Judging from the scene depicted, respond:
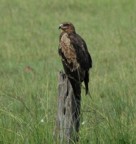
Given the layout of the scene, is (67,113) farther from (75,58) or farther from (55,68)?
(55,68)

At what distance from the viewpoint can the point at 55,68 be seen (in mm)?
10898

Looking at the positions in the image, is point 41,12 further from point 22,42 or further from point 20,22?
point 22,42

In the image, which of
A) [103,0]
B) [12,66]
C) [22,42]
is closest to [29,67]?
[12,66]

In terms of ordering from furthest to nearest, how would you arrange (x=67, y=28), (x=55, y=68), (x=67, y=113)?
(x=55, y=68), (x=67, y=28), (x=67, y=113)

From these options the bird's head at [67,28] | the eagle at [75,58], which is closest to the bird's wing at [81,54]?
the eagle at [75,58]

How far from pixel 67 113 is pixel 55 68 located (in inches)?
213

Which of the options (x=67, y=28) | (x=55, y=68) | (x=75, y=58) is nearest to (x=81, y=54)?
(x=75, y=58)

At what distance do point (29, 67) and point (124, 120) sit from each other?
5.59 metres

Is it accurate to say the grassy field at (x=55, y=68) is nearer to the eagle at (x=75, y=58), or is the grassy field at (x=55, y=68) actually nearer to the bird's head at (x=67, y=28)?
the eagle at (x=75, y=58)

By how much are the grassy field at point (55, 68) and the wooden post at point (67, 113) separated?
0.33ft

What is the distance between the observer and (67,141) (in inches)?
218

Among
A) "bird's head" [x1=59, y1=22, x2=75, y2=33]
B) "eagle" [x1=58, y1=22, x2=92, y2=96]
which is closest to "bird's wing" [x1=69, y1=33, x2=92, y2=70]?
"eagle" [x1=58, y1=22, x2=92, y2=96]

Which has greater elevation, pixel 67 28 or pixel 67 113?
pixel 67 28

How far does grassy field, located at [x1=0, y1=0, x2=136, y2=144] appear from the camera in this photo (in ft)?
18.8
